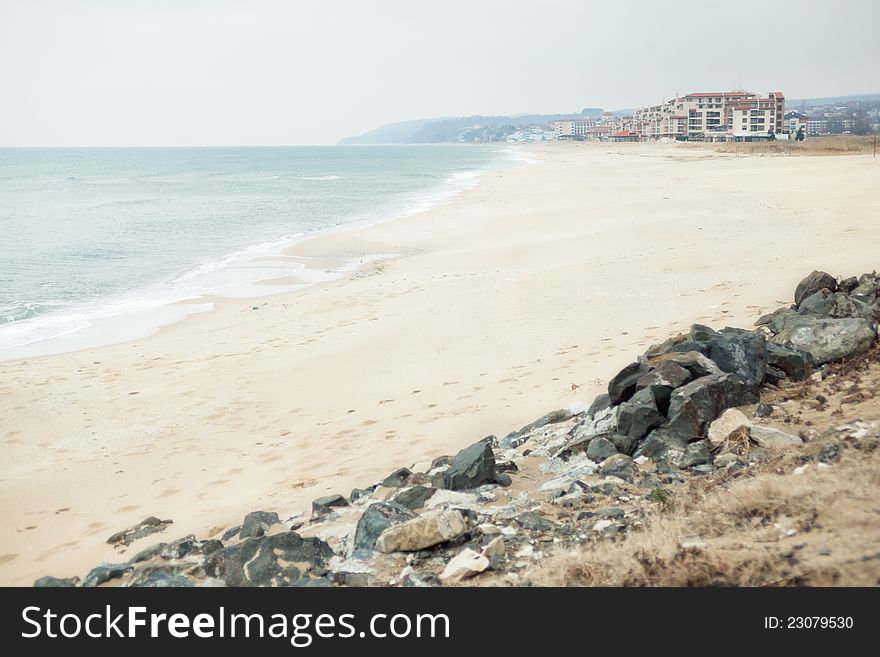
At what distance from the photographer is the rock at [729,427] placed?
204 inches

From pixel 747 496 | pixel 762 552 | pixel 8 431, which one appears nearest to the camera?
pixel 762 552

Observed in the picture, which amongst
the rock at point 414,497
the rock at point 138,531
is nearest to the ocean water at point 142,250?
the rock at point 138,531

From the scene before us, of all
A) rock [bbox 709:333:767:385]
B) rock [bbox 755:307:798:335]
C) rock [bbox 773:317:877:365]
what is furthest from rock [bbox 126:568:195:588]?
rock [bbox 755:307:798:335]

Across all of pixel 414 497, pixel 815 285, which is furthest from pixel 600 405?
pixel 815 285

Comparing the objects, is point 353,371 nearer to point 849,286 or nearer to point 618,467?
point 618,467

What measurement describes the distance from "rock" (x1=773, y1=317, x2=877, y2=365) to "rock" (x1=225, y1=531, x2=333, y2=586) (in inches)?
177

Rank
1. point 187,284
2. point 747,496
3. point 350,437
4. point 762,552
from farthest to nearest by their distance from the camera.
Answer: point 187,284
point 350,437
point 747,496
point 762,552

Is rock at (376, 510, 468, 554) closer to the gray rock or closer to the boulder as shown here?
the boulder

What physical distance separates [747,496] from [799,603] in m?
1.00

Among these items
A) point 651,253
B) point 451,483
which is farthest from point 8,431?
point 651,253

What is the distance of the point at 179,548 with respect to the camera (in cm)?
495

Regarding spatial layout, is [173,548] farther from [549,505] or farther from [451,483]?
[549,505]

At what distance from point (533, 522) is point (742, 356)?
2582 mm

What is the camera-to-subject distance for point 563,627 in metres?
3.33
